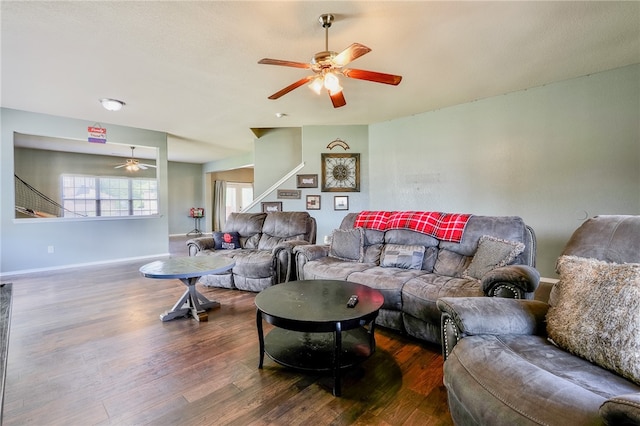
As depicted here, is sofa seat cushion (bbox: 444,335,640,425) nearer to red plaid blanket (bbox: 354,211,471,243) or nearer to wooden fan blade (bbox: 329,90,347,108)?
red plaid blanket (bbox: 354,211,471,243)

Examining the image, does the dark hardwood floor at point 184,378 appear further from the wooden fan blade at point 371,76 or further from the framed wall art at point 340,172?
the framed wall art at point 340,172

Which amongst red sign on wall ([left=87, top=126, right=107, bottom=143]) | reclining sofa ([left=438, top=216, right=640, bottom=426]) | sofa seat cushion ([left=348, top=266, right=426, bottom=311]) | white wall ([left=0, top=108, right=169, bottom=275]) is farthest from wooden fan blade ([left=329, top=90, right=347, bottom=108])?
red sign on wall ([left=87, top=126, right=107, bottom=143])

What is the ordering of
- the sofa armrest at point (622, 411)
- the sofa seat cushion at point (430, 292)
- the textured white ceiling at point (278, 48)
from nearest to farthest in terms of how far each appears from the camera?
the sofa armrest at point (622, 411) < the sofa seat cushion at point (430, 292) < the textured white ceiling at point (278, 48)

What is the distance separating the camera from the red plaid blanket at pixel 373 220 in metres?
3.30

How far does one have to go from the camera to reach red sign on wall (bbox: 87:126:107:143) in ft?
16.8

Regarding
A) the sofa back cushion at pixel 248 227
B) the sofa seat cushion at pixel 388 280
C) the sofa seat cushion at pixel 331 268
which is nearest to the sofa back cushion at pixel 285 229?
the sofa back cushion at pixel 248 227

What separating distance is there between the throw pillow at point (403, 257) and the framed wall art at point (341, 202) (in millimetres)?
2674

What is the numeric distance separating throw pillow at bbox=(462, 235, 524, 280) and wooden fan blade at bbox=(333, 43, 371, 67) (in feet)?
5.99

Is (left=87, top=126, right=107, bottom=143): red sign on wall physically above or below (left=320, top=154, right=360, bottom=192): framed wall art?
above

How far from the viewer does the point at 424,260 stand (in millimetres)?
2814

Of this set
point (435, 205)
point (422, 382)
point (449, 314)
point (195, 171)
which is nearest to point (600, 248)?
point (449, 314)

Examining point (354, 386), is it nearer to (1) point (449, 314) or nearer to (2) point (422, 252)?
(1) point (449, 314)

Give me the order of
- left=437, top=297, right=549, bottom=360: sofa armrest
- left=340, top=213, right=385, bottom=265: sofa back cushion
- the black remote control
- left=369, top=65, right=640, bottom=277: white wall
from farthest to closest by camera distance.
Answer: left=369, top=65, right=640, bottom=277: white wall → left=340, top=213, right=385, bottom=265: sofa back cushion → the black remote control → left=437, top=297, right=549, bottom=360: sofa armrest

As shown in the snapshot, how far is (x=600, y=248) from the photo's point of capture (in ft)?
5.19
